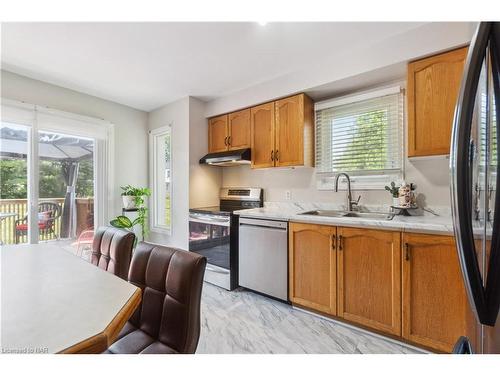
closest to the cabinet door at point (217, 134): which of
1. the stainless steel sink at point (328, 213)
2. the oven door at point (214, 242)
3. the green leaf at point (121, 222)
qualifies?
the oven door at point (214, 242)

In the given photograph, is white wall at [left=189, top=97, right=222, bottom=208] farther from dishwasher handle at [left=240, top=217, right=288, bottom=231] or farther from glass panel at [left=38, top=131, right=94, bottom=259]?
glass panel at [left=38, top=131, right=94, bottom=259]

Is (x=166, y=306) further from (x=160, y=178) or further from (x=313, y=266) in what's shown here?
(x=160, y=178)

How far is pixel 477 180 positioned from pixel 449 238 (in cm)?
101

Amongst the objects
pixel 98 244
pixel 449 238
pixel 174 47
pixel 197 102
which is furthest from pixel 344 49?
pixel 98 244

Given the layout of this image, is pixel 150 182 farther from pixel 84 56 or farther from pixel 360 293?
pixel 360 293

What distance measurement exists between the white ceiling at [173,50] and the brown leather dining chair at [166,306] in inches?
65.5

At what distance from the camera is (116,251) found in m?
1.29

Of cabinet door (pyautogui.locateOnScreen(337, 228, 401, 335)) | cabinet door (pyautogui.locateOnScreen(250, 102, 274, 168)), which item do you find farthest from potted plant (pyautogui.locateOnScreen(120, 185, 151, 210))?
cabinet door (pyautogui.locateOnScreen(337, 228, 401, 335))

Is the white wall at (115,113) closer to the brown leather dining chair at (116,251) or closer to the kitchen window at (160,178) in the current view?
the kitchen window at (160,178)

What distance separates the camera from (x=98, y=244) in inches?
56.4

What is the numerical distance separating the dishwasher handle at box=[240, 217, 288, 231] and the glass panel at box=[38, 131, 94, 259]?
6.80ft

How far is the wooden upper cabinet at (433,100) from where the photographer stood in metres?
1.65

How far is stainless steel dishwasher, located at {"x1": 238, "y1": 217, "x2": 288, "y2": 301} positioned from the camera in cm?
220

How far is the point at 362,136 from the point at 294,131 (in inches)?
27.1
